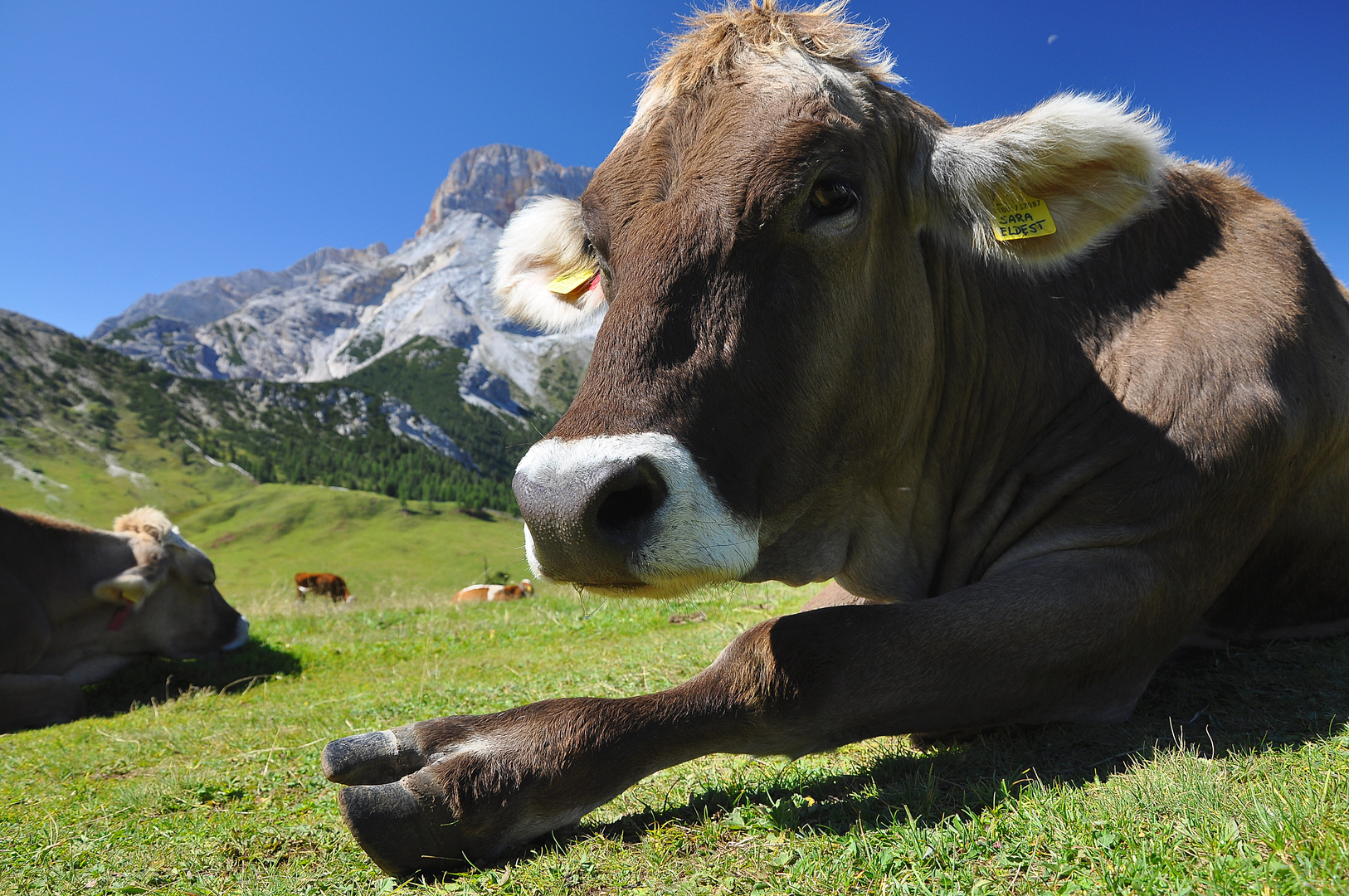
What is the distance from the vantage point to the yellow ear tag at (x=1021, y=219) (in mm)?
3449

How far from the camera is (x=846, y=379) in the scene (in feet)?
10.3

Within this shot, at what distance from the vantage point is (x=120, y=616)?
914cm

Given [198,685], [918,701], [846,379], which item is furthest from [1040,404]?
[198,685]

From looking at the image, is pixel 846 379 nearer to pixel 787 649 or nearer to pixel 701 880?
pixel 787 649

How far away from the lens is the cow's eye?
2982mm

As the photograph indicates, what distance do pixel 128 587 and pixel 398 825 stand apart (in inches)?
342

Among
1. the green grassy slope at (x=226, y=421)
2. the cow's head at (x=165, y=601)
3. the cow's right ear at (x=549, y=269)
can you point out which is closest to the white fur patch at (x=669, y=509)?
the cow's right ear at (x=549, y=269)

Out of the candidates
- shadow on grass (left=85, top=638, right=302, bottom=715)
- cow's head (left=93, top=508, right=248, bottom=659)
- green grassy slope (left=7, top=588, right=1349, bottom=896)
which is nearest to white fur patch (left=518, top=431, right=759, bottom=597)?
green grassy slope (left=7, top=588, right=1349, bottom=896)

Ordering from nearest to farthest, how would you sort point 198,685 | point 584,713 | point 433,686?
1. point 584,713
2. point 433,686
3. point 198,685

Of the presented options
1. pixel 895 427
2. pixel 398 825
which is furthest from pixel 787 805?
pixel 895 427

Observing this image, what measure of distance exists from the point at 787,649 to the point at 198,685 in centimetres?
819

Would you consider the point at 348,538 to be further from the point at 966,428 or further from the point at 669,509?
the point at 669,509

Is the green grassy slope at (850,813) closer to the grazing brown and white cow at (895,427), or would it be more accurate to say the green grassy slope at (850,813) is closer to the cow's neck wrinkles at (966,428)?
the grazing brown and white cow at (895,427)

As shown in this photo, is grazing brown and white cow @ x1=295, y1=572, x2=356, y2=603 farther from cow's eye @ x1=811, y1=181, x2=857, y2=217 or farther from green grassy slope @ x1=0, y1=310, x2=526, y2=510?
green grassy slope @ x1=0, y1=310, x2=526, y2=510
